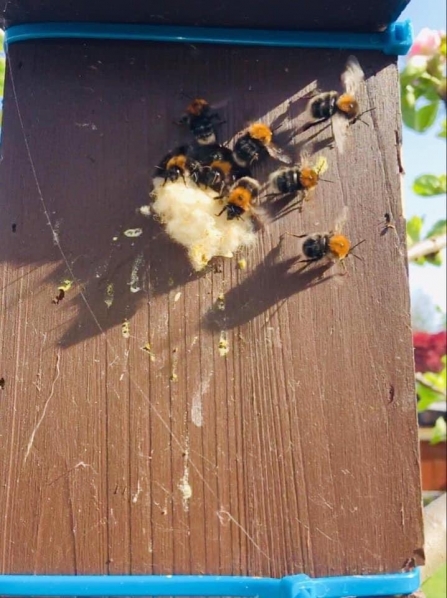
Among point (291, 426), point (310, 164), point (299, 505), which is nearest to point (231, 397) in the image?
point (291, 426)

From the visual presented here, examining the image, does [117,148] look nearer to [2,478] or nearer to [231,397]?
[231,397]

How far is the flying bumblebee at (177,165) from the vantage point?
1.22m

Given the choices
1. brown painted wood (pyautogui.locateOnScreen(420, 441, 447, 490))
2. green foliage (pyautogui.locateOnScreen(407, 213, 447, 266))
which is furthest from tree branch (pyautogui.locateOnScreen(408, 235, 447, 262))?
brown painted wood (pyautogui.locateOnScreen(420, 441, 447, 490))

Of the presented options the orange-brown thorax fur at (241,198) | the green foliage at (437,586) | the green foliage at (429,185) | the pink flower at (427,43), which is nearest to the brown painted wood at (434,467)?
the green foliage at (437,586)

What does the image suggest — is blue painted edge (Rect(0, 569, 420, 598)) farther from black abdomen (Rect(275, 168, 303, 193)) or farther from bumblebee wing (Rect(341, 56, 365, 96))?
bumblebee wing (Rect(341, 56, 365, 96))

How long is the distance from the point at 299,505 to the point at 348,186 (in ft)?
1.95

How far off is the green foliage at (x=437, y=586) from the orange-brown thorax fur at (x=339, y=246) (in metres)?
3.50

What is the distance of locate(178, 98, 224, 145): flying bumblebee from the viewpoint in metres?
1.23

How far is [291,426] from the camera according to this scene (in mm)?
1139

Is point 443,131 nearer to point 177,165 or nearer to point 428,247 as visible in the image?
point 428,247

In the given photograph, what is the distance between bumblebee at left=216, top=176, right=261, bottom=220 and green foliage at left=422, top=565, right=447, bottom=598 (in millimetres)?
3574

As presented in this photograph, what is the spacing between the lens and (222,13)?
49.0 inches

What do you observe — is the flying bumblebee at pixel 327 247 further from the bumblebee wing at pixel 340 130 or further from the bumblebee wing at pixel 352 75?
the bumblebee wing at pixel 352 75

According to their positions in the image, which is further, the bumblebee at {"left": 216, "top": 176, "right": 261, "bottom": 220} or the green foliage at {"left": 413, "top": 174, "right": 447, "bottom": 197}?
the green foliage at {"left": 413, "top": 174, "right": 447, "bottom": 197}
